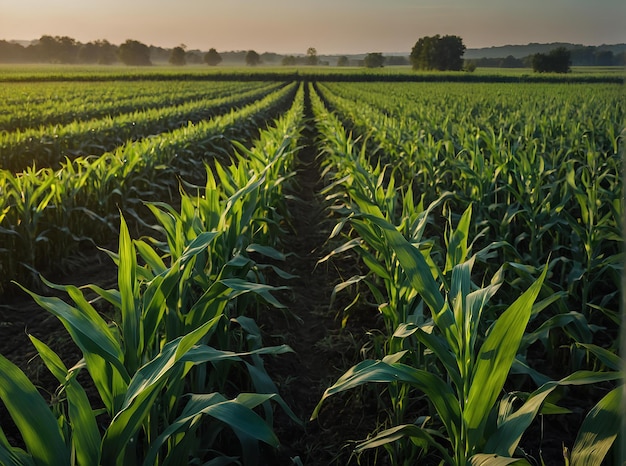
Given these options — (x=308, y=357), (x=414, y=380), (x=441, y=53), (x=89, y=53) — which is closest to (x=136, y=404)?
(x=414, y=380)

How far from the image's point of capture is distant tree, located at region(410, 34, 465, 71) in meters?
80.7

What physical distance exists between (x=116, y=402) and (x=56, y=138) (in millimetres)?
9370

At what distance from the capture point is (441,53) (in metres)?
80.6

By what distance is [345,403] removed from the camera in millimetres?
2902

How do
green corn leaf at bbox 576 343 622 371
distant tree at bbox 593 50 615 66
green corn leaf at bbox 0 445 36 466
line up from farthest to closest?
1. distant tree at bbox 593 50 615 66
2. green corn leaf at bbox 576 343 622 371
3. green corn leaf at bbox 0 445 36 466

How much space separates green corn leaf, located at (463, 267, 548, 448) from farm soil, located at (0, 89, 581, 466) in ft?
0.59

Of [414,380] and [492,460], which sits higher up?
[414,380]

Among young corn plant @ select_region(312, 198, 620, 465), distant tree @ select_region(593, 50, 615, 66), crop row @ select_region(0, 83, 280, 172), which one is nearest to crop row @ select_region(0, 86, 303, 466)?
young corn plant @ select_region(312, 198, 620, 465)

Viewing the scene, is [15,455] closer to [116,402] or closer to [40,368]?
[116,402]

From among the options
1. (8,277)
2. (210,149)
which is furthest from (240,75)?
(8,277)

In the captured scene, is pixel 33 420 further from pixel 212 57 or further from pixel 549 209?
pixel 212 57

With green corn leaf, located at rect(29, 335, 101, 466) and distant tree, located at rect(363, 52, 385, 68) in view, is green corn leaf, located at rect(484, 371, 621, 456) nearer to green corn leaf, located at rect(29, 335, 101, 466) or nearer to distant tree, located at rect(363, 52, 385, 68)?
green corn leaf, located at rect(29, 335, 101, 466)

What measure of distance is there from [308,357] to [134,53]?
414 ft

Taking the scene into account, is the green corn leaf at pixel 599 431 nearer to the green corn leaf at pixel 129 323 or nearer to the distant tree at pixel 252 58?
the green corn leaf at pixel 129 323
